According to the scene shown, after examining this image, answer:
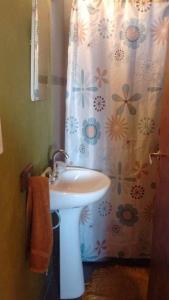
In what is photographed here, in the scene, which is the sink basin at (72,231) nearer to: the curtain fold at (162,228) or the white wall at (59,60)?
the curtain fold at (162,228)

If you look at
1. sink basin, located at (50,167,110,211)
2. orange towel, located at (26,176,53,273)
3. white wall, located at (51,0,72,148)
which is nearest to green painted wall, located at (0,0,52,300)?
orange towel, located at (26,176,53,273)

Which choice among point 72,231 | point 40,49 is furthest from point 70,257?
point 40,49

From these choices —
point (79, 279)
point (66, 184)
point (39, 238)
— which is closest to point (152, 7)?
point (66, 184)

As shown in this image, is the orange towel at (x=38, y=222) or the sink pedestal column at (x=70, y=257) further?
the sink pedestal column at (x=70, y=257)

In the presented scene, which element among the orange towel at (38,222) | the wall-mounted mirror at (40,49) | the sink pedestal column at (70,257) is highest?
the wall-mounted mirror at (40,49)

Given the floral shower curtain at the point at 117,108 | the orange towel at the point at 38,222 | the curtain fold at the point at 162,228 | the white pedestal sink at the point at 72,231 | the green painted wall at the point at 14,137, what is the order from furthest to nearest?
the floral shower curtain at the point at 117,108 → the white pedestal sink at the point at 72,231 → the curtain fold at the point at 162,228 → the orange towel at the point at 38,222 → the green painted wall at the point at 14,137

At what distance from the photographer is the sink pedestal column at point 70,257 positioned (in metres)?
1.77

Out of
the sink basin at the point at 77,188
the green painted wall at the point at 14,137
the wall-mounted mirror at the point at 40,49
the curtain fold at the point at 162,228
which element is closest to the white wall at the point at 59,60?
the wall-mounted mirror at the point at 40,49

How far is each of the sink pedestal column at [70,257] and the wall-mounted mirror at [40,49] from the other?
737 millimetres

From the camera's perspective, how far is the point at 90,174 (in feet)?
6.09

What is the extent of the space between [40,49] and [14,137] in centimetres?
59

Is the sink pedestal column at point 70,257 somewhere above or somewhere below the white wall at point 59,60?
below

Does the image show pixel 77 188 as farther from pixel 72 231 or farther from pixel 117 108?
pixel 117 108

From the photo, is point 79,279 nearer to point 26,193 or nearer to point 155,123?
point 26,193
